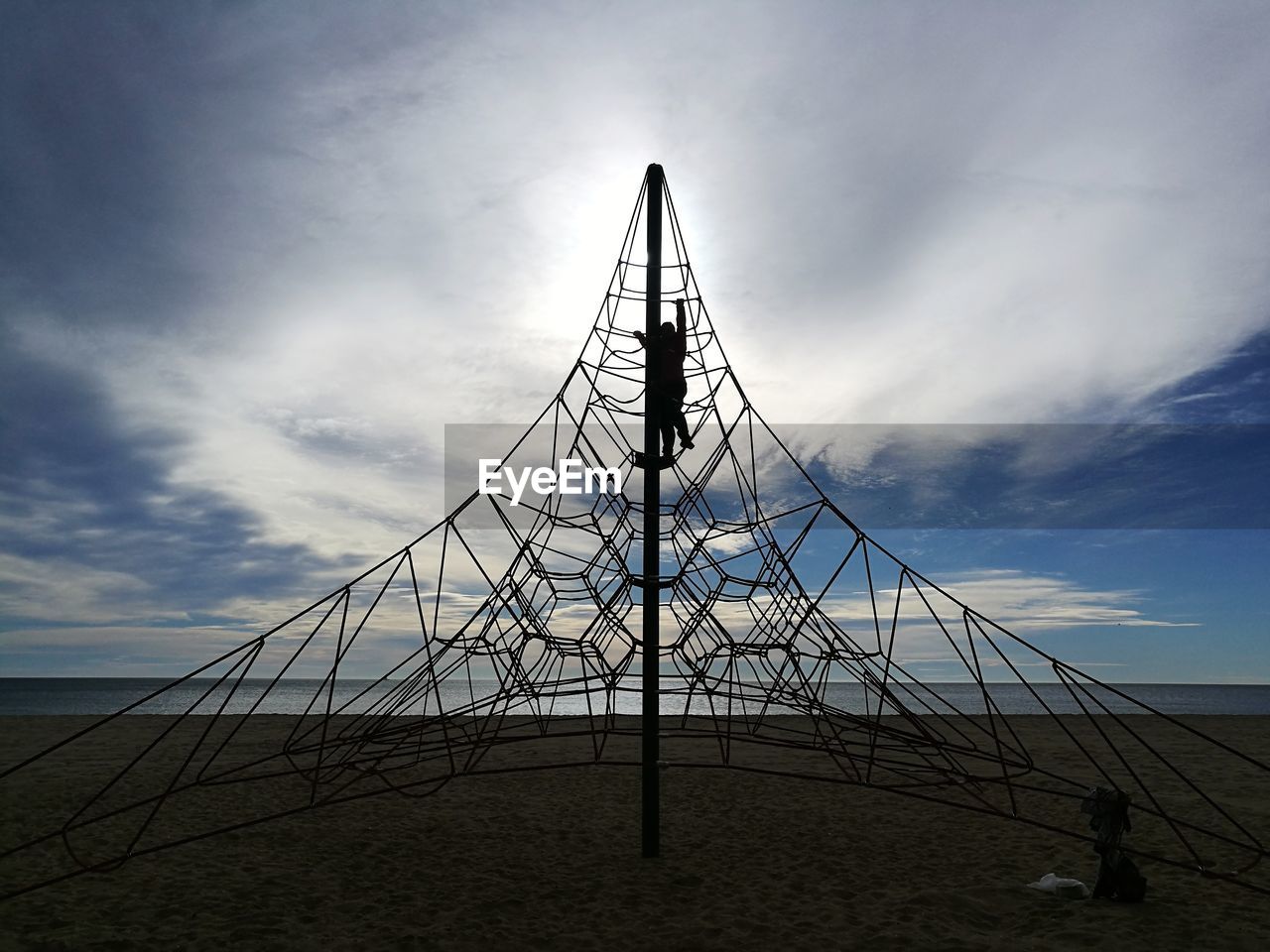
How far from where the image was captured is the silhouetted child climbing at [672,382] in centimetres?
973

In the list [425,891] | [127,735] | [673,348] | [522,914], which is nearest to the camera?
[522,914]

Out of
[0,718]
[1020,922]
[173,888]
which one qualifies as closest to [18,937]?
[173,888]

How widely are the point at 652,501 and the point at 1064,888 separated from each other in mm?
6058

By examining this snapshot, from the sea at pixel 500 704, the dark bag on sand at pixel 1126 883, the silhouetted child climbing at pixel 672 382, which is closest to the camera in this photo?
the dark bag on sand at pixel 1126 883

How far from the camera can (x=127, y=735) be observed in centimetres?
2297

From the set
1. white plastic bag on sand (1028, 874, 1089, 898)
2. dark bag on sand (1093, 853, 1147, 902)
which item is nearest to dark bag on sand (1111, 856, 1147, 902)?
dark bag on sand (1093, 853, 1147, 902)

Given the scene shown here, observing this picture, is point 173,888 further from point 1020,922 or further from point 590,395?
point 1020,922

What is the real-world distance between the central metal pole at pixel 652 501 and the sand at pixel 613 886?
1083mm

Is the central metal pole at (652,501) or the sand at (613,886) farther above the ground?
the central metal pole at (652,501)

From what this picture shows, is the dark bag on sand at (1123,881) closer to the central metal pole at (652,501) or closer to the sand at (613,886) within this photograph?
the sand at (613,886)

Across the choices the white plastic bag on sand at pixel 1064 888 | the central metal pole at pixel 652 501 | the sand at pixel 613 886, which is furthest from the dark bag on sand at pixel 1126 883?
the central metal pole at pixel 652 501

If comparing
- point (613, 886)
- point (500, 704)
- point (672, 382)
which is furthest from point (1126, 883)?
point (500, 704)

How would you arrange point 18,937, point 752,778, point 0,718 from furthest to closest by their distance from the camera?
point 0,718, point 752,778, point 18,937

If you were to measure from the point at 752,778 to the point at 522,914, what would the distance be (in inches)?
321
